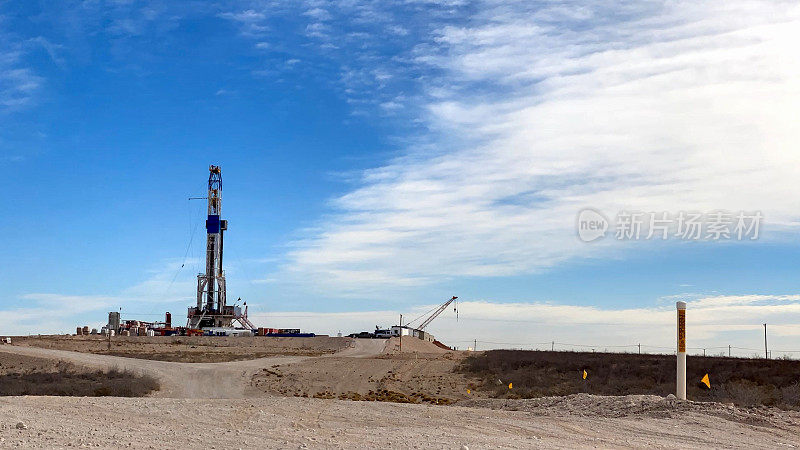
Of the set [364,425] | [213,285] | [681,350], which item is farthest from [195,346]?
[364,425]

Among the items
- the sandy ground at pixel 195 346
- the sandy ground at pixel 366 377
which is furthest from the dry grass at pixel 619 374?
the sandy ground at pixel 195 346

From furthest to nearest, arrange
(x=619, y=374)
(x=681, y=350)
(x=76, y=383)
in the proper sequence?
(x=619, y=374) < (x=76, y=383) < (x=681, y=350)

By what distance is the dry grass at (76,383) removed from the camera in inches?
1431

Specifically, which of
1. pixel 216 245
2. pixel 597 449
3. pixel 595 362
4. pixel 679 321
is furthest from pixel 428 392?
pixel 216 245

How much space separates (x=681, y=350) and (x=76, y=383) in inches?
1215

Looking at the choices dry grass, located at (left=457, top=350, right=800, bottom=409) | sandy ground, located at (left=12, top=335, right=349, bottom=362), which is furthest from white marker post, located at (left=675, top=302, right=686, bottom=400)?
sandy ground, located at (left=12, top=335, right=349, bottom=362)

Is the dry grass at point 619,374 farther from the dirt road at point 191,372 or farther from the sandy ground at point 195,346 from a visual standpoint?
the sandy ground at point 195,346

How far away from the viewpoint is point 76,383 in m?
40.3

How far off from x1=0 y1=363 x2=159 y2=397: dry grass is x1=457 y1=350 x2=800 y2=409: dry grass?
729 inches

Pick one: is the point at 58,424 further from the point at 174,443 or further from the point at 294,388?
the point at 294,388

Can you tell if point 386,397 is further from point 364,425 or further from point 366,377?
point 364,425

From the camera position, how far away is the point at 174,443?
1431 cm

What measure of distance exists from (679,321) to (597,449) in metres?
10.2

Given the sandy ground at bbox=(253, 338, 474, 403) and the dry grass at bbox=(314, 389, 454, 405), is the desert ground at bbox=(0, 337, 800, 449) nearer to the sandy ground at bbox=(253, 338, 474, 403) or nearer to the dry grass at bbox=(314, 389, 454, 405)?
the dry grass at bbox=(314, 389, 454, 405)
